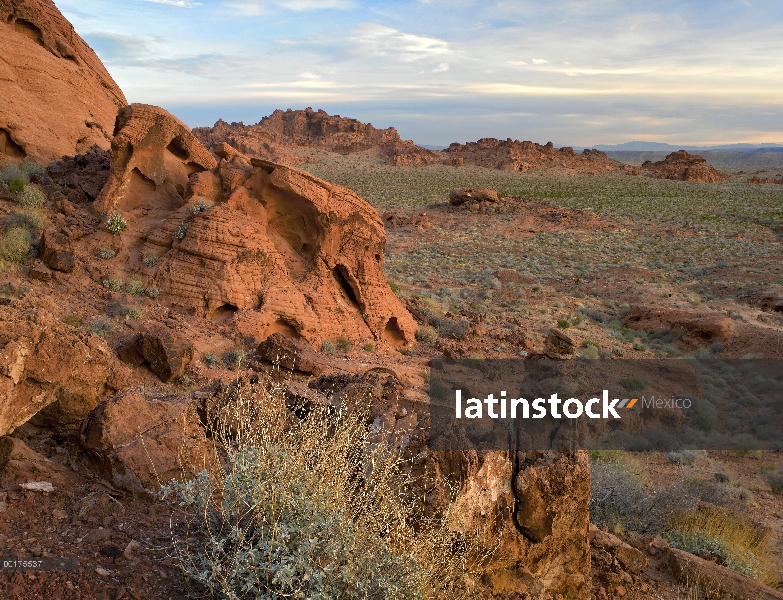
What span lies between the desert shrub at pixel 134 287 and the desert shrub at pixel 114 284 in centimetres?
10

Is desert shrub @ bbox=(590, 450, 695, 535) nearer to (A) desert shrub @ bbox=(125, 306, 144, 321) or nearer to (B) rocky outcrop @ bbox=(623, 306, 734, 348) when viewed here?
(A) desert shrub @ bbox=(125, 306, 144, 321)

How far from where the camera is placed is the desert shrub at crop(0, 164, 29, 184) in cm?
1186

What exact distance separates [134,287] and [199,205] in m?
1.99

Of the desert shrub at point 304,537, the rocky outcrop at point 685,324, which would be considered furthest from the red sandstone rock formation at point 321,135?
the desert shrub at point 304,537

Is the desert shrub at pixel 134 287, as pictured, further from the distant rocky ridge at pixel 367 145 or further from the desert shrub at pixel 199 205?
the distant rocky ridge at pixel 367 145

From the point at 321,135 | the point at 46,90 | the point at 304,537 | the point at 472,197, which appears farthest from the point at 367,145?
the point at 304,537

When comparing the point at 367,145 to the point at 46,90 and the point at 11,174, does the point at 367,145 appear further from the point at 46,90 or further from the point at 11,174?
the point at 11,174

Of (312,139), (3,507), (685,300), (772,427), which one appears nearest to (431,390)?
(772,427)

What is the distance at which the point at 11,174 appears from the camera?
12.0 metres

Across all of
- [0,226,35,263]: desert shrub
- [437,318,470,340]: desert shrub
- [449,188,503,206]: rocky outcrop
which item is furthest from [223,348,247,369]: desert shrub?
[449,188,503,206]: rocky outcrop

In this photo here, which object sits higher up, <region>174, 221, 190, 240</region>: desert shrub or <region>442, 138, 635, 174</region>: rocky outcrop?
<region>442, 138, 635, 174</region>: rocky outcrop

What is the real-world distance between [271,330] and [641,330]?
35.0 ft

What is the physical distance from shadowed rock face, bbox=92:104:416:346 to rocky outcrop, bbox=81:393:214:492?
5893 mm

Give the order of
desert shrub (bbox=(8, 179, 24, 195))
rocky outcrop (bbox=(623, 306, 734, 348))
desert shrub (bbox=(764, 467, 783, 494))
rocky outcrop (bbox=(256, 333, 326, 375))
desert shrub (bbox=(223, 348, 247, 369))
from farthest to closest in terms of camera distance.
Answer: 1. rocky outcrop (bbox=(623, 306, 734, 348))
2. desert shrub (bbox=(8, 179, 24, 195))
3. desert shrub (bbox=(223, 348, 247, 369))
4. rocky outcrop (bbox=(256, 333, 326, 375))
5. desert shrub (bbox=(764, 467, 783, 494))
